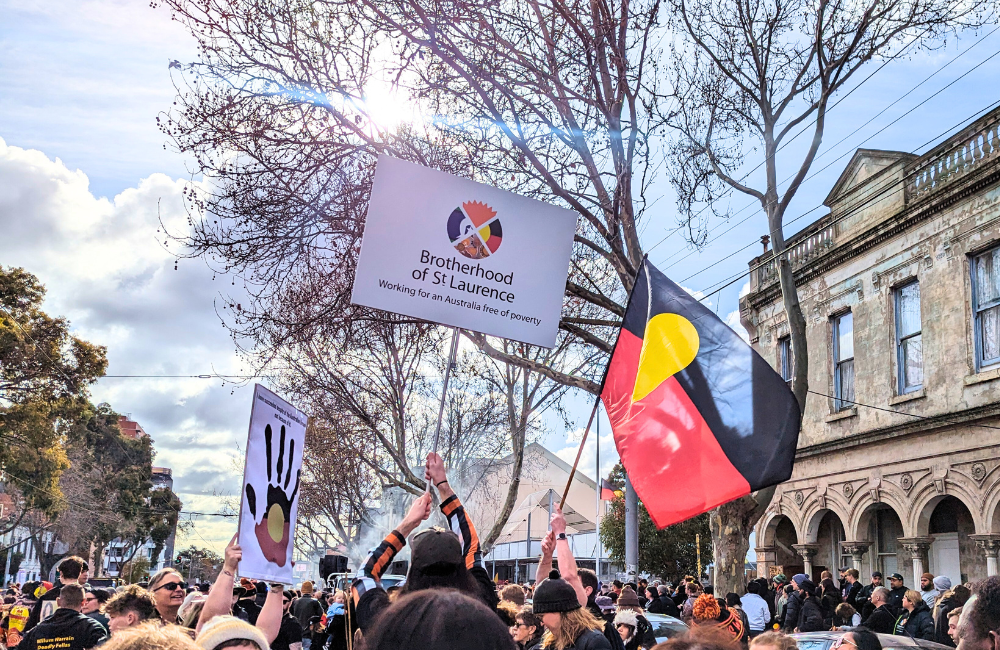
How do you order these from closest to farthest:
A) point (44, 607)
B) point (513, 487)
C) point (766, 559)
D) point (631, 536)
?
1. point (44, 607)
2. point (631, 536)
3. point (766, 559)
4. point (513, 487)

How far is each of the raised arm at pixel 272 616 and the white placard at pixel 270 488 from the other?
192 millimetres

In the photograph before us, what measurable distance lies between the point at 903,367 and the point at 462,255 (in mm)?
15186

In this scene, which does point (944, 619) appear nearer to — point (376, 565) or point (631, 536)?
point (631, 536)

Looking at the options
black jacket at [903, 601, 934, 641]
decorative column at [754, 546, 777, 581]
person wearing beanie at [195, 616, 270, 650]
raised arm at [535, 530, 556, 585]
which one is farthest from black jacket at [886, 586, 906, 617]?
decorative column at [754, 546, 777, 581]

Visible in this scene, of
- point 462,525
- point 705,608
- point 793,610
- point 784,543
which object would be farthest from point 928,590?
point 784,543

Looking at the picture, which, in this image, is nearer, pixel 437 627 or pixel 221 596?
pixel 437 627

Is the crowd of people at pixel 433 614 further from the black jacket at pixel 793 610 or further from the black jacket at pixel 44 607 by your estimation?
the black jacket at pixel 793 610

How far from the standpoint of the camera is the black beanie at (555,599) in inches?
190

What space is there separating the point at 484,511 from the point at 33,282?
2365 cm

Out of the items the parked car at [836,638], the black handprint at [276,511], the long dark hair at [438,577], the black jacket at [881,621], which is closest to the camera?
the long dark hair at [438,577]

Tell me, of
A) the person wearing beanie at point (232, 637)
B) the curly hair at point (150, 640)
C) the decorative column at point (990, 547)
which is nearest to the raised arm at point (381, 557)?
the person wearing beanie at point (232, 637)

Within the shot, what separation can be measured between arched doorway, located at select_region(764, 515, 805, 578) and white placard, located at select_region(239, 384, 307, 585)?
68.6 feet

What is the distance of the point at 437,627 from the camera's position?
5.89ft

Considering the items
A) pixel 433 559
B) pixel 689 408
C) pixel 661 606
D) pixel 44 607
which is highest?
→ pixel 689 408
